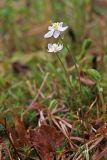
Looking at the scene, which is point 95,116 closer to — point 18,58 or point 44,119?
point 44,119

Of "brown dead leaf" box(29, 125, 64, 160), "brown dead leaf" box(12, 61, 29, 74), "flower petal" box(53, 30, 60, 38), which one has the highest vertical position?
"flower petal" box(53, 30, 60, 38)

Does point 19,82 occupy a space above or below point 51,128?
below

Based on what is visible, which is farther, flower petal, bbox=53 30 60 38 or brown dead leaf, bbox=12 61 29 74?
brown dead leaf, bbox=12 61 29 74

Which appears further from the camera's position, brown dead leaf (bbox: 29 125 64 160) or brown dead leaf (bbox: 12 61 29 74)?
brown dead leaf (bbox: 12 61 29 74)

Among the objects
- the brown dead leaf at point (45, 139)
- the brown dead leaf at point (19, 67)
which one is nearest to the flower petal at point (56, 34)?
the brown dead leaf at point (45, 139)

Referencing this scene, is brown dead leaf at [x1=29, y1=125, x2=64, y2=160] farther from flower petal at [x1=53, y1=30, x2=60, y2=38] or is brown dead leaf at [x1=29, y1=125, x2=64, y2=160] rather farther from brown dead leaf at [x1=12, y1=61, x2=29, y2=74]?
brown dead leaf at [x1=12, y1=61, x2=29, y2=74]

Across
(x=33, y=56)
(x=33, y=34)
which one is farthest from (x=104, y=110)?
(x=33, y=34)

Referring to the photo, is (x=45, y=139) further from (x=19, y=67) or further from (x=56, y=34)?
(x=19, y=67)

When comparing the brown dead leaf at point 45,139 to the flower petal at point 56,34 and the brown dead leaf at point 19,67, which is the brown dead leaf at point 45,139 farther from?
the brown dead leaf at point 19,67

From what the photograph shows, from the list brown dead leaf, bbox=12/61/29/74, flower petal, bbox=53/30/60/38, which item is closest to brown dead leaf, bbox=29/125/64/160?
flower petal, bbox=53/30/60/38

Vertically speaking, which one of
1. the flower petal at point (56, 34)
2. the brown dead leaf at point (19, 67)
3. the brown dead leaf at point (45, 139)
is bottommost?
the brown dead leaf at point (19, 67)

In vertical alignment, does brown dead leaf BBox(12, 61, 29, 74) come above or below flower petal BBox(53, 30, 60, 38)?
below
